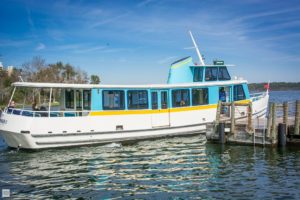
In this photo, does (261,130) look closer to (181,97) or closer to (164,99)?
(181,97)

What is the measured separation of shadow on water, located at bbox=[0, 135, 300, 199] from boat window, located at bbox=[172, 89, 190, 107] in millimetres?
3949

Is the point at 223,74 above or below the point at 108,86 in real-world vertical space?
above

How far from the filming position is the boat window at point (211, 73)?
79.6 ft

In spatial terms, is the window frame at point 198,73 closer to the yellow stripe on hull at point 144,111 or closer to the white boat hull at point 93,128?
the yellow stripe on hull at point 144,111

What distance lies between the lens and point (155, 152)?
1720cm

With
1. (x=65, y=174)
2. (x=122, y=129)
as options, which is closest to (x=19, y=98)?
(x=122, y=129)

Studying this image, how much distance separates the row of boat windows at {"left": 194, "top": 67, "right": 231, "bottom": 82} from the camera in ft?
79.7

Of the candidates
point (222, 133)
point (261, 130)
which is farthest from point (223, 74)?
point (261, 130)

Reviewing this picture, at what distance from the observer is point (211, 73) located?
24453 millimetres


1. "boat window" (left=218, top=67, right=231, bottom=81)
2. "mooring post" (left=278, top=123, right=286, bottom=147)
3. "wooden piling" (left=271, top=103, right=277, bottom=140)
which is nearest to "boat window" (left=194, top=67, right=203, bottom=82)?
"boat window" (left=218, top=67, right=231, bottom=81)

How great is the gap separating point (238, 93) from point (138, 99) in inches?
321

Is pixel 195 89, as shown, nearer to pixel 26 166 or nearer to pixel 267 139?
pixel 267 139

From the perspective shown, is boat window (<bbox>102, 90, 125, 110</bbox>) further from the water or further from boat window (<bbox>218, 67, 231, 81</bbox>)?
boat window (<bbox>218, 67, 231, 81</bbox>)

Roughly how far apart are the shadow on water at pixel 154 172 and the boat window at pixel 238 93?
22.2 ft
